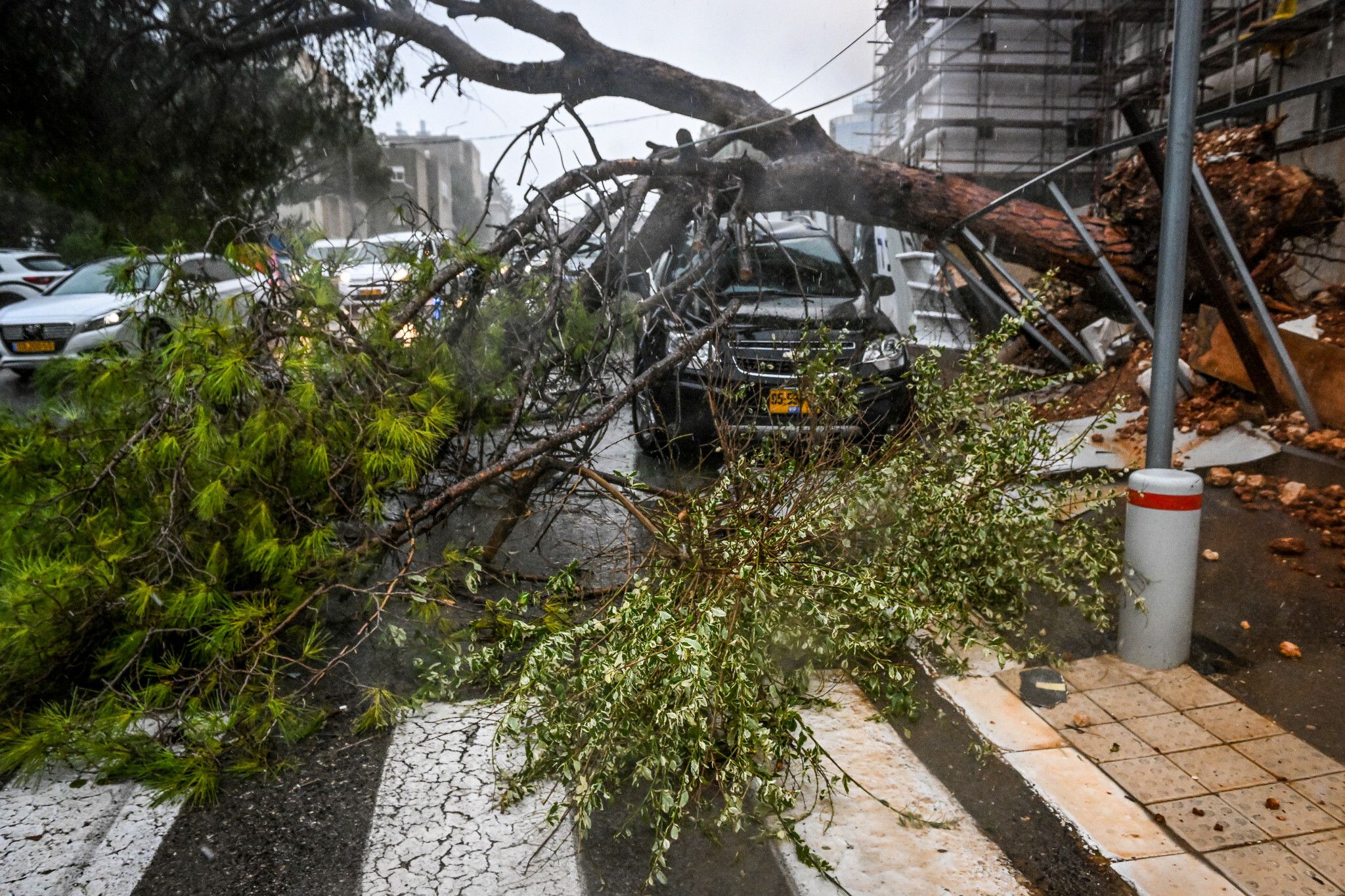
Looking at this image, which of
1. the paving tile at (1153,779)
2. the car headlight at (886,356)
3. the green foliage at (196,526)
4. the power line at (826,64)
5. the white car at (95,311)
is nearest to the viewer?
the paving tile at (1153,779)

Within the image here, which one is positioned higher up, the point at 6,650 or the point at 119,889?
the point at 6,650

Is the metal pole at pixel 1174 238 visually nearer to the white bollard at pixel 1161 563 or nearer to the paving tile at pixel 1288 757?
the white bollard at pixel 1161 563

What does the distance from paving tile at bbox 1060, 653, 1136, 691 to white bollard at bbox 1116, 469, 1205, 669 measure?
108mm

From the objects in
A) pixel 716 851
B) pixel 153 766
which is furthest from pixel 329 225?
pixel 716 851

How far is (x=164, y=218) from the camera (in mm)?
5453

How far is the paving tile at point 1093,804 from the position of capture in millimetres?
2797

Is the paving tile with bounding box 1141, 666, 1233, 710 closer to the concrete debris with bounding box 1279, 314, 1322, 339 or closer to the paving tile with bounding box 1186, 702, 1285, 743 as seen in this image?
the paving tile with bounding box 1186, 702, 1285, 743

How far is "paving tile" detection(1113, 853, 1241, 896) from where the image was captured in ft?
8.46

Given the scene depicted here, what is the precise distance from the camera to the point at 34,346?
840 cm

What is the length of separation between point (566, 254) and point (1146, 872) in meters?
4.05

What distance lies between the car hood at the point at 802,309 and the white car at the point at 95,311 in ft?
9.83

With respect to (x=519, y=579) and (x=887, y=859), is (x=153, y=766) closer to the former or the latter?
(x=519, y=579)

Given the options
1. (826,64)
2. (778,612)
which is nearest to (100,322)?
(826,64)

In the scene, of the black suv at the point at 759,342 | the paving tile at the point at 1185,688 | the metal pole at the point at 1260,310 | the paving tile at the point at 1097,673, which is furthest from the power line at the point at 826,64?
the paving tile at the point at 1185,688
